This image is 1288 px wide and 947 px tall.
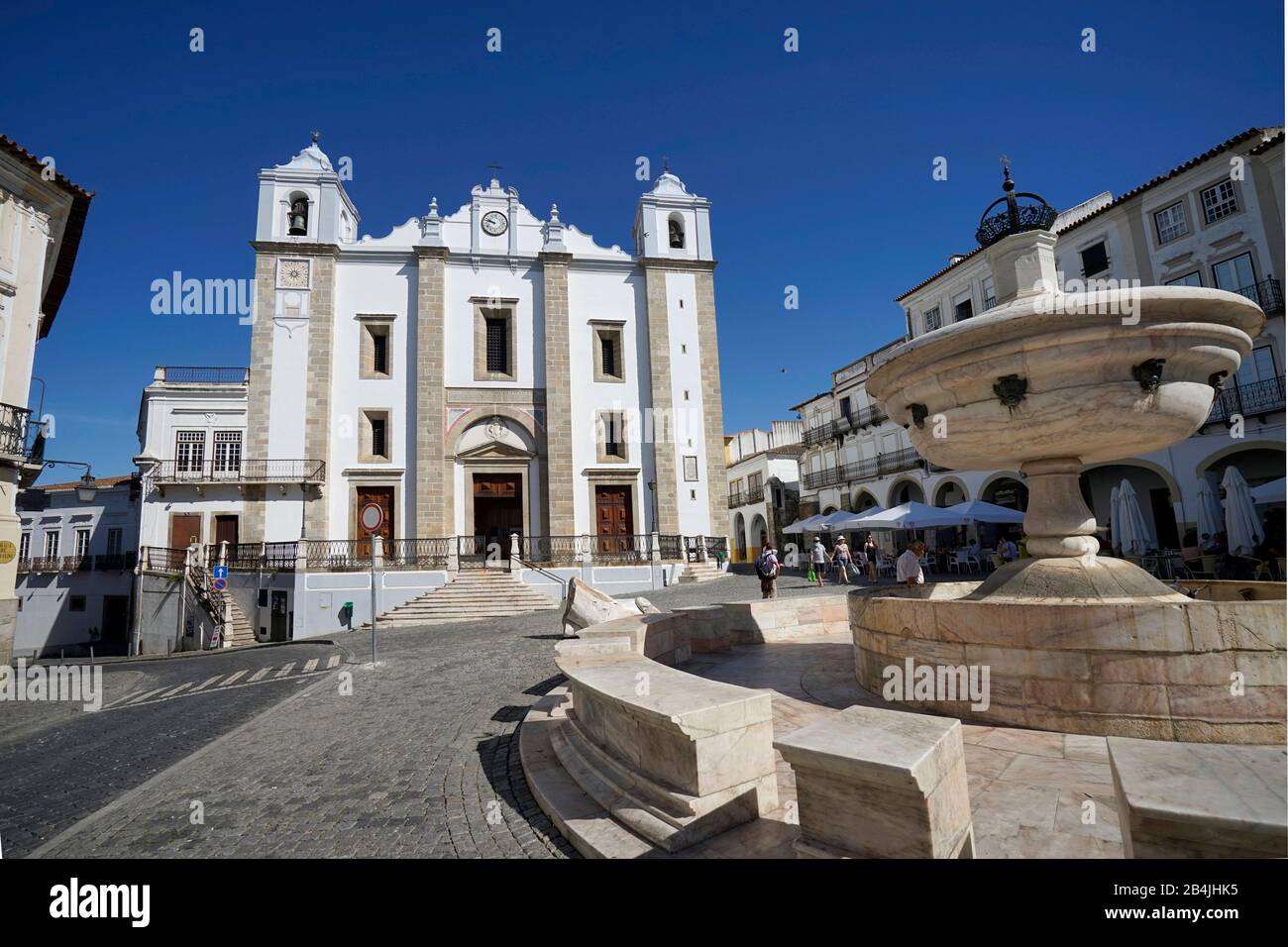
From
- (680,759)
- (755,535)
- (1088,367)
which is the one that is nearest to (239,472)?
(680,759)

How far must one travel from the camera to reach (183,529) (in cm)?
2214

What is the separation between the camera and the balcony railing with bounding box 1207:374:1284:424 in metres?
16.0

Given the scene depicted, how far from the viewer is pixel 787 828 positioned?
249cm

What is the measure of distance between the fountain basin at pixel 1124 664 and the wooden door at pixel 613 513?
1918 centimetres

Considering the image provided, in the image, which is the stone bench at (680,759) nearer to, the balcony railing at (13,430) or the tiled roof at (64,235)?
the balcony railing at (13,430)

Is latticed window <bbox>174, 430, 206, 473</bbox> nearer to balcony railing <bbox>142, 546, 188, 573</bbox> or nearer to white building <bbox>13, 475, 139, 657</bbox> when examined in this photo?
balcony railing <bbox>142, 546, 188, 573</bbox>

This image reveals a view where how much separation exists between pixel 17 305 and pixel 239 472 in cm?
1019

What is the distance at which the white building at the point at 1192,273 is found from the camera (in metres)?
16.5

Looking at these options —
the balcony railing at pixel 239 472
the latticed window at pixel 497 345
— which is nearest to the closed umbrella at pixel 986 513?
the latticed window at pixel 497 345

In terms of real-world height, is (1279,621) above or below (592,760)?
above

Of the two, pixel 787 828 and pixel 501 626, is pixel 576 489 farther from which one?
pixel 787 828

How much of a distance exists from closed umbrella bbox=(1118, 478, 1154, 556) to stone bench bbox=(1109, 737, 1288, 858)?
15.6 metres
